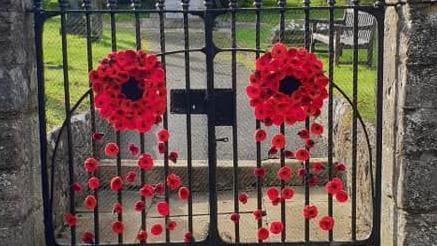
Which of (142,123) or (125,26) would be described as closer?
(142,123)

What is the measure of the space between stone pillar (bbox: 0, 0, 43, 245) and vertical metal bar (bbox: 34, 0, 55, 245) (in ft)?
0.22

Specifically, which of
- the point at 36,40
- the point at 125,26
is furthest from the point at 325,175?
the point at 125,26

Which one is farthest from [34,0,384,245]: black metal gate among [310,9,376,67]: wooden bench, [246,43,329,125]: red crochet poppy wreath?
[310,9,376,67]: wooden bench

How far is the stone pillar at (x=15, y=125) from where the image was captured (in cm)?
434

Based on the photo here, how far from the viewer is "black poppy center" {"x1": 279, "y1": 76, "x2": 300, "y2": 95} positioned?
4.52 m

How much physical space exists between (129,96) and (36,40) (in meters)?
0.72

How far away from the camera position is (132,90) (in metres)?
4.53

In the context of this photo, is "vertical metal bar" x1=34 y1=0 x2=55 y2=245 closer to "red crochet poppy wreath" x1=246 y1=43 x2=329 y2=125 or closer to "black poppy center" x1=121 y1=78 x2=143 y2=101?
"black poppy center" x1=121 y1=78 x2=143 y2=101

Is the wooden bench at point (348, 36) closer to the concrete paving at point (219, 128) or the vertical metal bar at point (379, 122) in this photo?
the concrete paving at point (219, 128)

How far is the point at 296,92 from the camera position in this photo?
4.52 meters

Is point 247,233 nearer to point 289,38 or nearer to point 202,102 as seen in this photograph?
point 202,102

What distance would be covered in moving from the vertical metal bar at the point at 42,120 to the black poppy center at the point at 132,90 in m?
0.59

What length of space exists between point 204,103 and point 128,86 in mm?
583

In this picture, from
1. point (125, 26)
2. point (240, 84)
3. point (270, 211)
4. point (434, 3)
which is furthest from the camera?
point (125, 26)
